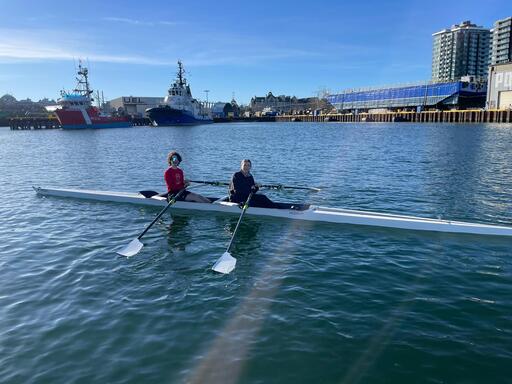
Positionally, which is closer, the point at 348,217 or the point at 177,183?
the point at 348,217

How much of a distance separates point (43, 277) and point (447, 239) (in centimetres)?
1121

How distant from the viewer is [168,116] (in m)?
118

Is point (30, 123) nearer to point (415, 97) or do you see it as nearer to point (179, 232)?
point (415, 97)

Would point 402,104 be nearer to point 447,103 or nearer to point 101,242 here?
point 447,103

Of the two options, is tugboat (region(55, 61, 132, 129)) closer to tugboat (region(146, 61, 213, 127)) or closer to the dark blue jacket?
tugboat (region(146, 61, 213, 127))

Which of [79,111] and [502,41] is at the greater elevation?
[502,41]

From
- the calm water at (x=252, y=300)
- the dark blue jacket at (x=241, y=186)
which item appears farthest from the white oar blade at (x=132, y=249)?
the dark blue jacket at (x=241, y=186)

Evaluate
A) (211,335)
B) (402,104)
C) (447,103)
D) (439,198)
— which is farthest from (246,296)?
(402,104)

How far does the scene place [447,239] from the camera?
12047 mm

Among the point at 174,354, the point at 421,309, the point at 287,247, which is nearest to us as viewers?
the point at 174,354

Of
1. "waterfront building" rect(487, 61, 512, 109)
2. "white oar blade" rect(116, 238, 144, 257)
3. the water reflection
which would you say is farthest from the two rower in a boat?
"waterfront building" rect(487, 61, 512, 109)

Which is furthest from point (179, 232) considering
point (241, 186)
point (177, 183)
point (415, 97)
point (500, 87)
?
point (415, 97)

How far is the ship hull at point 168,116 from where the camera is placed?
115 meters

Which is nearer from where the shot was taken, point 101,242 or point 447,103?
point 101,242
